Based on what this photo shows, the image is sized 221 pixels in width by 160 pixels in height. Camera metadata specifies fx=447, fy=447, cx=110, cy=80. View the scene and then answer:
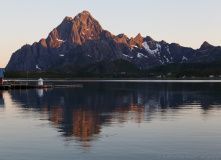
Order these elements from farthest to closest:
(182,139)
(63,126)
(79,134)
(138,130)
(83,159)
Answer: (63,126) → (138,130) → (79,134) → (182,139) → (83,159)

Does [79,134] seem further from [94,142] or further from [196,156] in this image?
[196,156]

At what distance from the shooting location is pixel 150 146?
36.4 meters

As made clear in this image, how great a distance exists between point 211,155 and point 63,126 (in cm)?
2198

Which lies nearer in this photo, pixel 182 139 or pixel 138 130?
pixel 182 139

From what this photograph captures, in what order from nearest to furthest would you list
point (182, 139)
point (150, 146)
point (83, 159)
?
point (83, 159)
point (150, 146)
point (182, 139)

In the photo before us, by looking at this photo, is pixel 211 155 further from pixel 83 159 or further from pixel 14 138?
pixel 14 138

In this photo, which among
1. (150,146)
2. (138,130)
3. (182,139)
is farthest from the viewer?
(138,130)

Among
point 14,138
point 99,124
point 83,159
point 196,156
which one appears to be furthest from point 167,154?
point 99,124

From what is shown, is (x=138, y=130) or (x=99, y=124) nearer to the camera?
(x=138, y=130)

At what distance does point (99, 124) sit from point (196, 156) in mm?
21131

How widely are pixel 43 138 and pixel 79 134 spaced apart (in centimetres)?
400

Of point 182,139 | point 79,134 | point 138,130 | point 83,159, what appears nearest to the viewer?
point 83,159

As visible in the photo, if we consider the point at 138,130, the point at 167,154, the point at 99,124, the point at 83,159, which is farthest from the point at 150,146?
the point at 99,124

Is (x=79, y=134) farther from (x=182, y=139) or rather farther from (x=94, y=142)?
(x=182, y=139)
